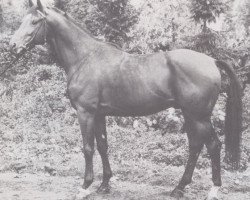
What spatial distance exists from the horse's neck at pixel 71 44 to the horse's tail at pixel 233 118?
5.89ft

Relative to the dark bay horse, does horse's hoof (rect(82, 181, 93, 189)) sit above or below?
→ below

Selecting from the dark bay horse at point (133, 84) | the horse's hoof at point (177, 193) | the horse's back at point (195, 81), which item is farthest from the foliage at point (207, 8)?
the horse's hoof at point (177, 193)

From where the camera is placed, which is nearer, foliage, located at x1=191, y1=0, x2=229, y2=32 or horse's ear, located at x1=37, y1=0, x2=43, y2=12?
horse's ear, located at x1=37, y1=0, x2=43, y2=12

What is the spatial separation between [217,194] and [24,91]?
6.38m

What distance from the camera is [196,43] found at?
856 centimetres

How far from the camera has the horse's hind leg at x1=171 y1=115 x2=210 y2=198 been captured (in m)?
5.39

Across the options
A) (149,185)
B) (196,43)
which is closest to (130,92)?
(149,185)

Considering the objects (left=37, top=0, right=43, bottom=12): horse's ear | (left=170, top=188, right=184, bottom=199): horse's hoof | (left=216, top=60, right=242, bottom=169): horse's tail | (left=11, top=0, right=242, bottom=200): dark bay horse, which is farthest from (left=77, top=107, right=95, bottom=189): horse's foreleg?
(left=216, top=60, right=242, bottom=169): horse's tail

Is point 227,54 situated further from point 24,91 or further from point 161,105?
point 24,91

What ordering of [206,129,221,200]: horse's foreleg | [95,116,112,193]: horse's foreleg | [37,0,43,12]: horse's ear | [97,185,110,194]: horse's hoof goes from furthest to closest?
[97,185,110,194]: horse's hoof
[95,116,112,193]: horse's foreleg
[37,0,43,12]: horse's ear
[206,129,221,200]: horse's foreleg

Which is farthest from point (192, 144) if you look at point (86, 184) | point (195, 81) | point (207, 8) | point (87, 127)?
point (207, 8)

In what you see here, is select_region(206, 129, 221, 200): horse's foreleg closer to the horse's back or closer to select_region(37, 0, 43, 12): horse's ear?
the horse's back

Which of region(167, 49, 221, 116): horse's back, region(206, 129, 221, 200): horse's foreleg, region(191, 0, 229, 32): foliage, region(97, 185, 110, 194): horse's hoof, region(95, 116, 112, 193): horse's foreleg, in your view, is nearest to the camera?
region(167, 49, 221, 116): horse's back

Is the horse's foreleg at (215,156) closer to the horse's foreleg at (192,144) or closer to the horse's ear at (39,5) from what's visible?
the horse's foreleg at (192,144)
